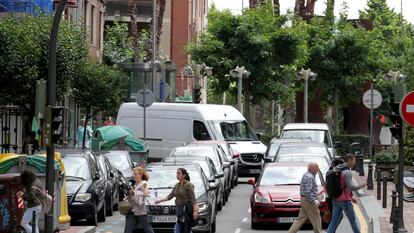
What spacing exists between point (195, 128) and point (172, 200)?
57.5 ft

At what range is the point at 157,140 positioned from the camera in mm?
41438

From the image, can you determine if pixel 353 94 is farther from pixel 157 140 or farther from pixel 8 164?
pixel 8 164

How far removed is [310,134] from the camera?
141 ft

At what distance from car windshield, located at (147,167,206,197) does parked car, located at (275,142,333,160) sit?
9.04m

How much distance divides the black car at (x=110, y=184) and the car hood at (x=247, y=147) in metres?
11.7

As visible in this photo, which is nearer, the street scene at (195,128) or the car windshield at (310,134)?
the street scene at (195,128)

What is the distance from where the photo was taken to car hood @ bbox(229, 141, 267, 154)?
40.5 meters

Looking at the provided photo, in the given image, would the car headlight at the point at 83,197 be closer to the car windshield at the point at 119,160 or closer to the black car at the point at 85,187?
the black car at the point at 85,187

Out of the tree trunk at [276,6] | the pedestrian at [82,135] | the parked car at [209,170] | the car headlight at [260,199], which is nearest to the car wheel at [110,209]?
the parked car at [209,170]

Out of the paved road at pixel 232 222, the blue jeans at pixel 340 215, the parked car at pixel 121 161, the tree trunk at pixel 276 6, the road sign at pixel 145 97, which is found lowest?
the paved road at pixel 232 222

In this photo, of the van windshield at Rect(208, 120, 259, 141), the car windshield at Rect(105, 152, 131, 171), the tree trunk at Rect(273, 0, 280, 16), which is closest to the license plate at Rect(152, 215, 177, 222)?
the car windshield at Rect(105, 152, 131, 171)

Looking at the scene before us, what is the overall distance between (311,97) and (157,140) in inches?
1143

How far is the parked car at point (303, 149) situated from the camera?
3306cm

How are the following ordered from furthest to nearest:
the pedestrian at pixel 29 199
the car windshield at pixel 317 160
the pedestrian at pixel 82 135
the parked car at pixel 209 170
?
the pedestrian at pixel 82 135 < the car windshield at pixel 317 160 < the parked car at pixel 209 170 < the pedestrian at pixel 29 199
